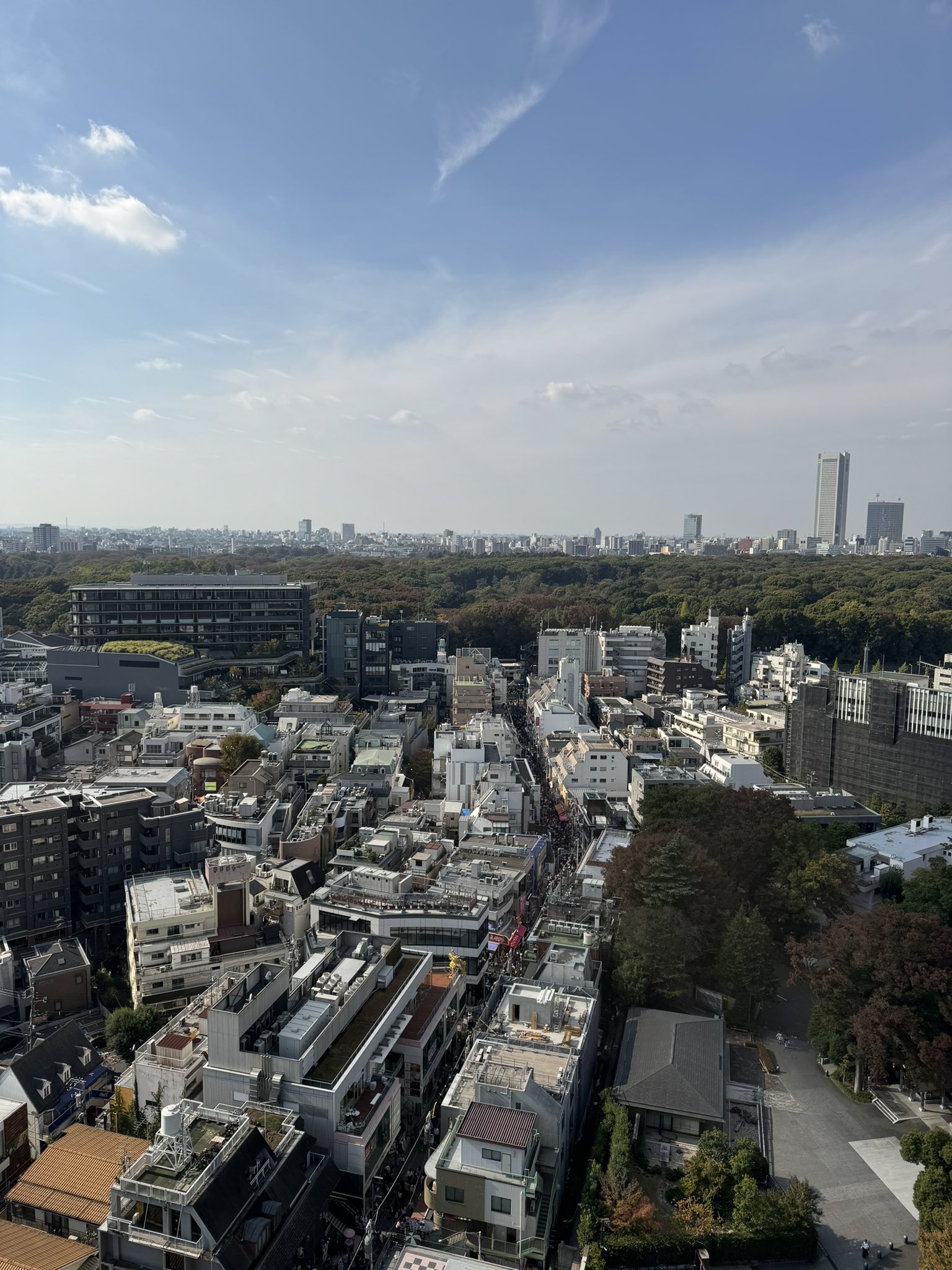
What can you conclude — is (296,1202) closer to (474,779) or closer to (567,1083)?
(567,1083)

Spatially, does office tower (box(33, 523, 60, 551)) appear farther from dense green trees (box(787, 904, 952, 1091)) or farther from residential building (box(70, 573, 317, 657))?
dense green trees (box(787, 904, 952, 1091))

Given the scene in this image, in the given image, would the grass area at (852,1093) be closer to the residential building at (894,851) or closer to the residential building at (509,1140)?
the residential building at (509,1140)

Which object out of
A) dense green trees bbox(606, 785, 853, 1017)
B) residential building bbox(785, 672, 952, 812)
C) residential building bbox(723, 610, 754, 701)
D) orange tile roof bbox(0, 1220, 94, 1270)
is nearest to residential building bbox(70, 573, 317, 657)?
residential building bbox(723, 610, 754, 701)

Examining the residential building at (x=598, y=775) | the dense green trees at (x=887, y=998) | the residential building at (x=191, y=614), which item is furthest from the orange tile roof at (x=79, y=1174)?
the residential building at (x=191, y=614)

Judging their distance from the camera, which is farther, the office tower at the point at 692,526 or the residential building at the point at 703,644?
the office tower at the point at 692,526

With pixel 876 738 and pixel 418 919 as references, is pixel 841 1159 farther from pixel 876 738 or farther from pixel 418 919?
pixel 876 738

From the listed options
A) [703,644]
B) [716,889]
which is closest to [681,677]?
[703,644]

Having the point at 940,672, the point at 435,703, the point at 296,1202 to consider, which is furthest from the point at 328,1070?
the point at 435,703
